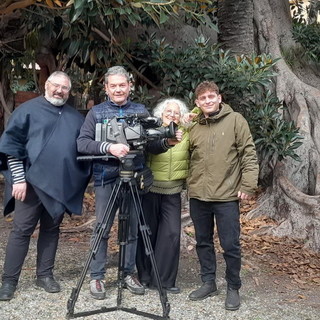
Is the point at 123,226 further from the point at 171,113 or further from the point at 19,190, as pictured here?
the point at 171,113

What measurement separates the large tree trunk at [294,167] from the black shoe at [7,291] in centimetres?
358

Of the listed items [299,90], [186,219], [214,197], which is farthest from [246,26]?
[214,197]

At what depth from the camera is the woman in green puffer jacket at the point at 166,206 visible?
4.87 m

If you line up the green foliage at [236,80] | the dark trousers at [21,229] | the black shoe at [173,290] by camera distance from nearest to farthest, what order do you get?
the dark trousers at [21,229]
the black shoe at [173,290]
the green foliage at [236,80]

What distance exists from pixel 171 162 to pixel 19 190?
1.27 m

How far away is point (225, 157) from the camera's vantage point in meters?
4.65

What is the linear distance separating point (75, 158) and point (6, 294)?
126 cm

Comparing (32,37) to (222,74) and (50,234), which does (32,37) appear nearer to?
(222,74)

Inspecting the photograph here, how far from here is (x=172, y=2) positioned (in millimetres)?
5277

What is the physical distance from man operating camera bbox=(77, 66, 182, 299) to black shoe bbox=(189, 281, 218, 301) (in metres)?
0.63

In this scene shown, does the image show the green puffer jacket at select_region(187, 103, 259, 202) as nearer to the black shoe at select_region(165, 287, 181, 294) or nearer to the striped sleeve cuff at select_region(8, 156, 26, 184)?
the black shoe at select_region(165, 287, 181, 294)

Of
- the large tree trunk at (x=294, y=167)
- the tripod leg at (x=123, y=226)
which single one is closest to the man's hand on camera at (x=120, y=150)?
the tripod leg at (x=123, y=226)

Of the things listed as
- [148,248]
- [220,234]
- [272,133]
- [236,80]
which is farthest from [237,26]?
[148,248]

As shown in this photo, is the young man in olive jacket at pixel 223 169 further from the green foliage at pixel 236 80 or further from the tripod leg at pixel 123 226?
the green foliage at pixel 236 80
